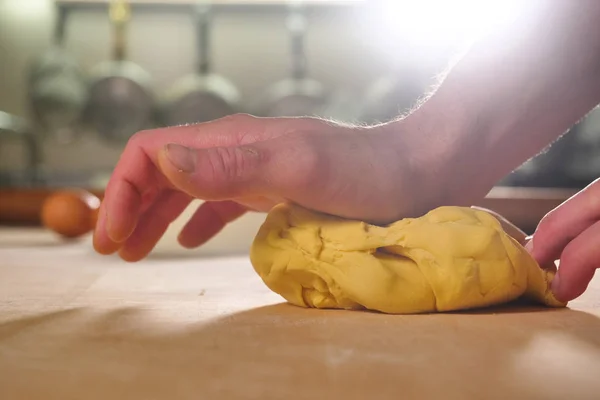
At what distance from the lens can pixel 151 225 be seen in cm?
101

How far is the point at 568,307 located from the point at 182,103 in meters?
2.50

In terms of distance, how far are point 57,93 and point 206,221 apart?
220cm

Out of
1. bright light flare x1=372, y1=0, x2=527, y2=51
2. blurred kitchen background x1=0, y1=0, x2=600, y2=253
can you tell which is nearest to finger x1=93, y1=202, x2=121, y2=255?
blurred kitchen background x1=0, y1=0, x2=600, y2=253

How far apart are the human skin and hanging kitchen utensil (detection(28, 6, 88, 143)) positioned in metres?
2.22

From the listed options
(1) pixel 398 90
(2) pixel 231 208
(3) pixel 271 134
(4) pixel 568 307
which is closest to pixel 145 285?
(2) pixel 231 208

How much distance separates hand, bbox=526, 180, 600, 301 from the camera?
0.76 metres

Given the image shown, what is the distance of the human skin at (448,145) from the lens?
76 centimetres

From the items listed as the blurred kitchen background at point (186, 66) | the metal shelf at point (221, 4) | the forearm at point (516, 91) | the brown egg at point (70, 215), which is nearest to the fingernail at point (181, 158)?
the forearm at point (516, 91)

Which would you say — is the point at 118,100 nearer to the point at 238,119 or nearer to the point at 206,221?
the point at 206,221

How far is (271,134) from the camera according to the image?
0.88 m

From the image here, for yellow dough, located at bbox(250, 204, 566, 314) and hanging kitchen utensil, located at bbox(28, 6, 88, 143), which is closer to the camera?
yellow dough, located at bbox(250, 204, 566, 314)

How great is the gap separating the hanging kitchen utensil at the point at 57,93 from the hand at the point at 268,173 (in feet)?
7.23

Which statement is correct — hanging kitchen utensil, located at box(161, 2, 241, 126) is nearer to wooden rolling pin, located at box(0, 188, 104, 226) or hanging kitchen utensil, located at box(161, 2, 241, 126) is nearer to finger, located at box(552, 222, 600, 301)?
wooden rolling pin, located at box(0, 188, 104, 226)

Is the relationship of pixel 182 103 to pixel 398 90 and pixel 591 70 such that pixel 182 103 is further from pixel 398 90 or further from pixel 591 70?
pixel 591 70
